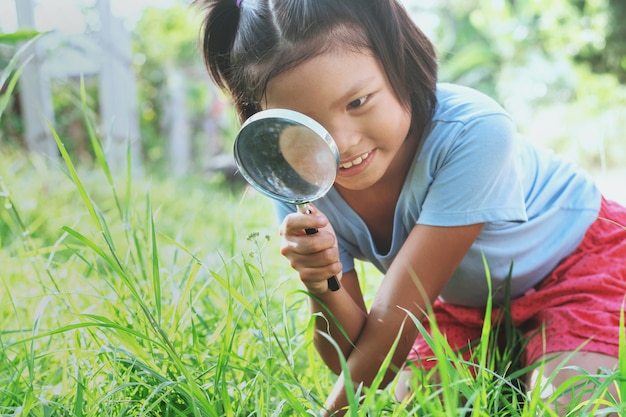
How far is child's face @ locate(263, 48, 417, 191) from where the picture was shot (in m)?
1.31

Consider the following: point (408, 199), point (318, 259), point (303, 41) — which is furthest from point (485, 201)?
point (303, 41)

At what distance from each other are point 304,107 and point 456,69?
35.0 feet

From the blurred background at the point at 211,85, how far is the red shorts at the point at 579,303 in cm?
337

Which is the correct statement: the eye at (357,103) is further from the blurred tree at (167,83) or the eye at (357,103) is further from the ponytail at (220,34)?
the blurred tree at (167,83)

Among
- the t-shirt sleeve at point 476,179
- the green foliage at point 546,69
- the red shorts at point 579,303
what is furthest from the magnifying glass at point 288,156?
the green foliage at point 546,69

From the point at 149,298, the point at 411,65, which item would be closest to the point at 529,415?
the point at 411,65

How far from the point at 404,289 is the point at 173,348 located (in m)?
0.46

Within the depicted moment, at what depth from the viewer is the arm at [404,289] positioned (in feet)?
4.72

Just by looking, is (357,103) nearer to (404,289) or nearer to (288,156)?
(288,156)

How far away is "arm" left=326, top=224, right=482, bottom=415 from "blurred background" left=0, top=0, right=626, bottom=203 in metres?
3.39

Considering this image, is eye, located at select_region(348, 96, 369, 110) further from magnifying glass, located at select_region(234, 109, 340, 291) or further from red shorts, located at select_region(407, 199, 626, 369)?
red shorts, located at select_region(407, 199, 626, 369)

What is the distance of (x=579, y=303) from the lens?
5.57ft

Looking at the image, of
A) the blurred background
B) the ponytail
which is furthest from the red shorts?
the blurred background

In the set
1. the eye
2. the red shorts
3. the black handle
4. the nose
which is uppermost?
the eye
